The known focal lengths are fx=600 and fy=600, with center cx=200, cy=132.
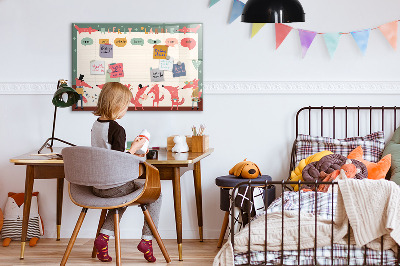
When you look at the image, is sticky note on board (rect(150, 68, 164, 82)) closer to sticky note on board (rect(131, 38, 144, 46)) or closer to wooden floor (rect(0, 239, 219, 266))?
sticky note on board (rect(131, 38, 144, 46))

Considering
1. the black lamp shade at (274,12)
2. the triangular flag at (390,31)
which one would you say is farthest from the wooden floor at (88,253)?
the triangular flag at (390,31)

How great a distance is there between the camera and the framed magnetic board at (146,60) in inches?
169

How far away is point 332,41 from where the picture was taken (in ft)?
13.8

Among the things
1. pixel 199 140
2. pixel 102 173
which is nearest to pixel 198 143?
pixel 199 140

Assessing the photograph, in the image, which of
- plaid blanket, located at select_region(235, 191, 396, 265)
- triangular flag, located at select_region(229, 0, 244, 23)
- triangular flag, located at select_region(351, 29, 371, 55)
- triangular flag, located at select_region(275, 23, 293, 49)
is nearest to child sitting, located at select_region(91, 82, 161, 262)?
plaid blanket, located at select_region(235, 191, 396, 265)

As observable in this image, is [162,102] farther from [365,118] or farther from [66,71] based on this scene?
[365,118]

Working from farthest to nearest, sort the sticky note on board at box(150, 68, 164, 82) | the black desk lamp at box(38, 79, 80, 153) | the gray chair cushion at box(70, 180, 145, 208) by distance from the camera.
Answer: the sticky note on board at box(150, 68, 164, 82) < the black desk lamp at box(38, 79, 80, 153) < the gray chair cushion at box(70, 180, 145, 208)

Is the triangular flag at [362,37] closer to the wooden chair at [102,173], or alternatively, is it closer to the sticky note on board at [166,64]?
the sticky note on board at [166,64]

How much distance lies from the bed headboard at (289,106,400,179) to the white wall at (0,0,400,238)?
6 centimetres

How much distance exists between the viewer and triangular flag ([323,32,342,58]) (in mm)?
4219

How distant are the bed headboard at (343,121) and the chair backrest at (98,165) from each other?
1519 mm

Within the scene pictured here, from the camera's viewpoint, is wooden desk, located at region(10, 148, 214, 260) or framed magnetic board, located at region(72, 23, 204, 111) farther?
framed magnetic board, located at region(72, 23, 204, 111)

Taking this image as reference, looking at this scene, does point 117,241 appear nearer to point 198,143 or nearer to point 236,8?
point 198,143

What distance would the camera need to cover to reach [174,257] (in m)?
3.78
